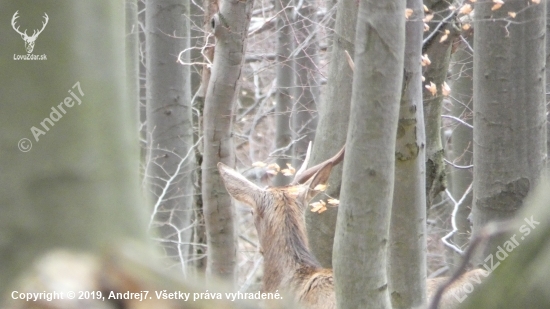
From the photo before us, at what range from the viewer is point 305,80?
35.9 ft

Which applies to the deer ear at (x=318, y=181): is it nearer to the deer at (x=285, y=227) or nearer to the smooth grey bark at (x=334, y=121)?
the deer at (x=285, y=227)

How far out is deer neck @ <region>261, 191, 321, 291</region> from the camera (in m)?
5.50

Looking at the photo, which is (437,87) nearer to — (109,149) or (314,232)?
(314,232)

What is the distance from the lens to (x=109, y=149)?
1.34 m

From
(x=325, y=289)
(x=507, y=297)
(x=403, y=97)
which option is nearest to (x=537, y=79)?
(x=403, y=97)

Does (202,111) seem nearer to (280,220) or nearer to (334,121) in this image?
(334,121)

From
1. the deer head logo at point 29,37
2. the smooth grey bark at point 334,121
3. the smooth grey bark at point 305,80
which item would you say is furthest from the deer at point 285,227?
the smooth grey bark at point 305,80

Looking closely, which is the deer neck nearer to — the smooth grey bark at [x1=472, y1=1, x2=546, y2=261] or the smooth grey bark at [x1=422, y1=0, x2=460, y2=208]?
the smooth grey bark at [x1=422, y1=0, x2=460, y2=208]

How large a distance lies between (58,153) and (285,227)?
434 centimetres

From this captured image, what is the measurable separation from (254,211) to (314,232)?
84 cm

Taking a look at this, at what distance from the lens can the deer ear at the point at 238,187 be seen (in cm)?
553

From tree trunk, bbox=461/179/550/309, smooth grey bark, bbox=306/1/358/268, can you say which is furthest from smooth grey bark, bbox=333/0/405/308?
smooth grey bark, bbox=306/1/358/268

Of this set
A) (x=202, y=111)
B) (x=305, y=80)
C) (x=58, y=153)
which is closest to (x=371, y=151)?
(x=58, y=153)

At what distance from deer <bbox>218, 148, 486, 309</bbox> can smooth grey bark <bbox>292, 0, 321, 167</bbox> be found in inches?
166
